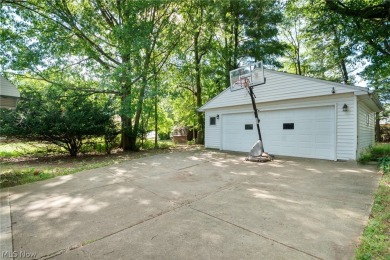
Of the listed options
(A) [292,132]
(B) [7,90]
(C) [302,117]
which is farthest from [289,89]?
(B) [7,90]

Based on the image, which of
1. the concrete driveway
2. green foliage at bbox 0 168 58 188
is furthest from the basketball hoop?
green foliage at bbox 0 168 58 188

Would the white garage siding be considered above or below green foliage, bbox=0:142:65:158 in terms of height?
above

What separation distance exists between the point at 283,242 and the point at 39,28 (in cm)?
1249

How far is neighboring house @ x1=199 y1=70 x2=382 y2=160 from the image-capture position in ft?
22.2

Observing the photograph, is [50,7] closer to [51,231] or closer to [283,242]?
[51,231]

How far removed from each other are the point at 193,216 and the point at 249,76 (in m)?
6.19

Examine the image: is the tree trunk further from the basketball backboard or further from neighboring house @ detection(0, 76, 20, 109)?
neighboring house @ detection(0, 76, 20, 109)

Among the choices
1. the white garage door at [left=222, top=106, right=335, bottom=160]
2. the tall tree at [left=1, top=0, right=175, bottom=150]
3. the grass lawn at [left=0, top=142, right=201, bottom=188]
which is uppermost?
the tall tree at [left=1, top=0, right=175, bottom=150]

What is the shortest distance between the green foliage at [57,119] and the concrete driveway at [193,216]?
12.2ft

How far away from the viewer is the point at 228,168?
20.6 ft

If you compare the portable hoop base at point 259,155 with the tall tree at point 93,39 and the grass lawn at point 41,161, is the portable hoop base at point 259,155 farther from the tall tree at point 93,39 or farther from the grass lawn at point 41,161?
the tall tree at point 93,39

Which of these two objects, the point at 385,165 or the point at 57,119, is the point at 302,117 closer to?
the point at 385,165

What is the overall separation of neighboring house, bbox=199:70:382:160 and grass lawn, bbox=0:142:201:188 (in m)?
4.24

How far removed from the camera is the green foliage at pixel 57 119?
25.8 feet
